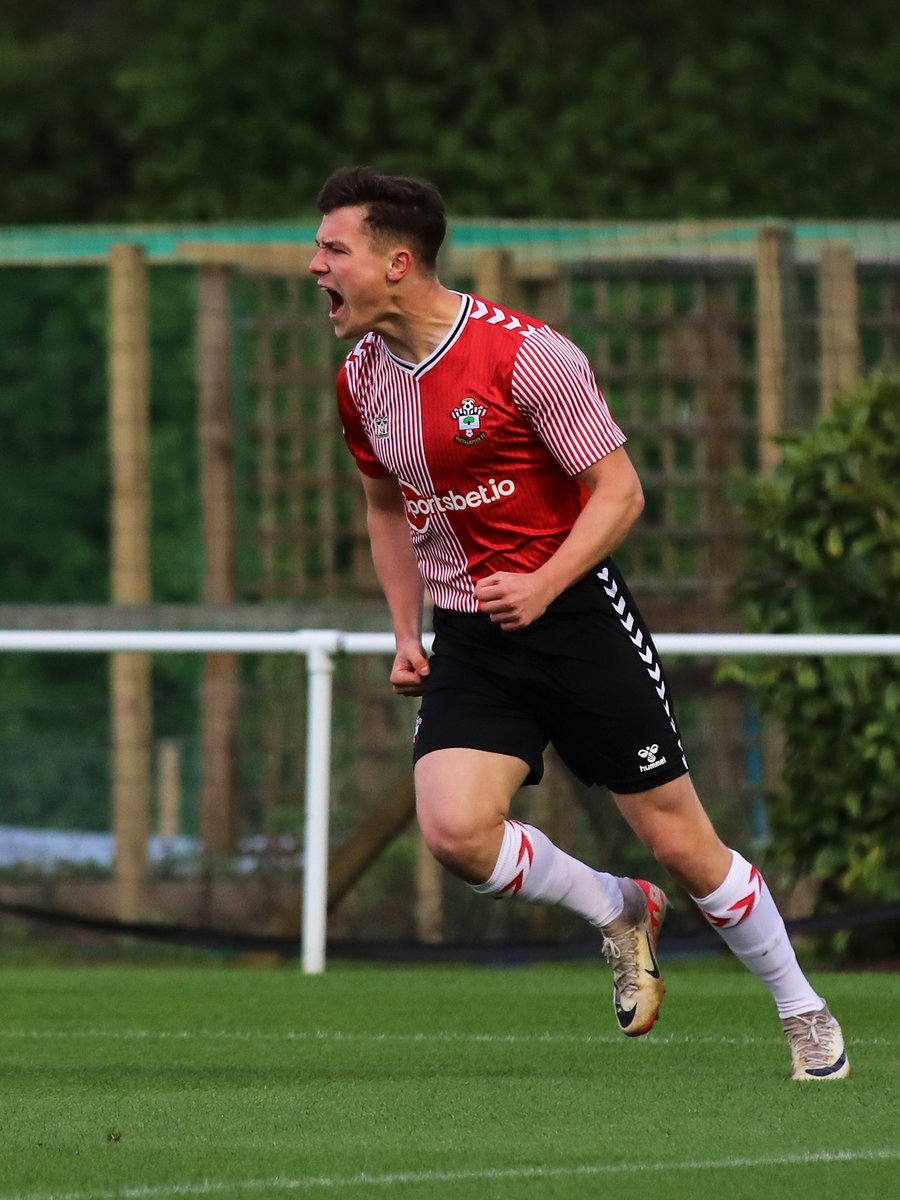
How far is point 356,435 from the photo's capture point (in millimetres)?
6004

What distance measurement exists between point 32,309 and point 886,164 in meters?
8.52

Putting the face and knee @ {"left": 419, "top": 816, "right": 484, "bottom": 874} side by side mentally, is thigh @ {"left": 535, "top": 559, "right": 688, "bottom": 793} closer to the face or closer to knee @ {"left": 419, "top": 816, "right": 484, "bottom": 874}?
knee @ {"left": 419, "top": 816, "right": 484, "bottom": 874}

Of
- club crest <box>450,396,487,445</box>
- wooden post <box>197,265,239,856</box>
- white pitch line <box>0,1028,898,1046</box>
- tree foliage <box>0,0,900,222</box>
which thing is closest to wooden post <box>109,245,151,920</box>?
wooden post <box>197,265,239,856</box>

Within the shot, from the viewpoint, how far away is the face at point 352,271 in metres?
5.67

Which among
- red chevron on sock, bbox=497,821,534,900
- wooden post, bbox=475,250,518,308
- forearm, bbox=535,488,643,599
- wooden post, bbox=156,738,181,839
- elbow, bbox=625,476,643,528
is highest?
wooden post, bbox=475,250,518,308

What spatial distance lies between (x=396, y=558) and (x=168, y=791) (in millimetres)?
7024

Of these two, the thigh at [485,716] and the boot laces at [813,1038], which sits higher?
the thigh at [485,716]

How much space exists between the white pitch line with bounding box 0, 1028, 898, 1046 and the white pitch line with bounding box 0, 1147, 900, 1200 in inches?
73.6

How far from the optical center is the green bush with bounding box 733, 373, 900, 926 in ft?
28.7

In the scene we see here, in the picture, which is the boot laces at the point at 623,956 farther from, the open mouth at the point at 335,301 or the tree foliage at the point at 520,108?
the tree foliage at the point at 520,108

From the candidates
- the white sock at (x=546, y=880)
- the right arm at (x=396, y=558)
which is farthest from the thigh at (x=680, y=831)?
the right arm at (x=396, y=558)

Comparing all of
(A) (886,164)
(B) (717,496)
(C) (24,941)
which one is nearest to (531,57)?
(A) (886,164)

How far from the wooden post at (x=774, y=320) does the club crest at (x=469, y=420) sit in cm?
519

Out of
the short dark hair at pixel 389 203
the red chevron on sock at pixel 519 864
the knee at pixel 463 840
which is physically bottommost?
the red chevron on sock at pixel 519 864
